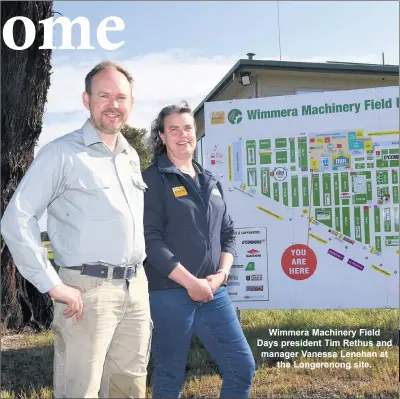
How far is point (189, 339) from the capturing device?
3.07 m

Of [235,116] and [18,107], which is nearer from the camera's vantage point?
[235,116]

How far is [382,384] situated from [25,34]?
4.84m

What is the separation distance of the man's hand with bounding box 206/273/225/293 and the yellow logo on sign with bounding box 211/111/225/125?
101 inches

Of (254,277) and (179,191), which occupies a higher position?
(179,191)

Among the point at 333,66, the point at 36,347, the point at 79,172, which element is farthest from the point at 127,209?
the point at 333,66

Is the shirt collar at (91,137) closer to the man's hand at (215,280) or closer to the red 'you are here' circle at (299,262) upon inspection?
the man's hand at (215,280)

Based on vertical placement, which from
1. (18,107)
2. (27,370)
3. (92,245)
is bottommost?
(27,370)

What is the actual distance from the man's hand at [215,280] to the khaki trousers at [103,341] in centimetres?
44

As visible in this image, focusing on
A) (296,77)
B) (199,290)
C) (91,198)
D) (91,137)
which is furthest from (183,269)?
(296,77)

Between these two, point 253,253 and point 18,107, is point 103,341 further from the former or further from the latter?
point 18,107

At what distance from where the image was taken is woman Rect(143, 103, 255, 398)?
3.01m

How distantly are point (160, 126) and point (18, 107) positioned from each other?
332cm

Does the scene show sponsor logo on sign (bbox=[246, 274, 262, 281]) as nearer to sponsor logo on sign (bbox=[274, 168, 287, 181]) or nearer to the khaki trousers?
sponsor logo on sign (bbox=[274, 168, 287, 181])

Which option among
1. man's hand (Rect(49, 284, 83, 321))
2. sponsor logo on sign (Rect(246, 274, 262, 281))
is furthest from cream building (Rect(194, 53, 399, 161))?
man's hand (Rect(49, 284, 83, 321))
